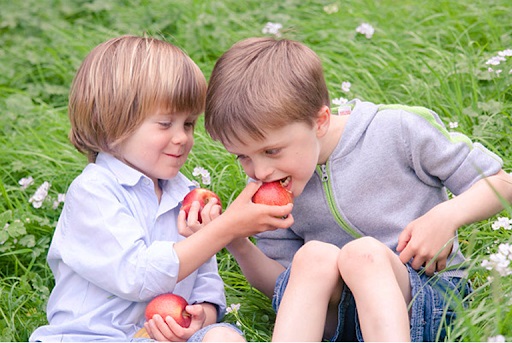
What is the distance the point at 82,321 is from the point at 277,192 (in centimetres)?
70

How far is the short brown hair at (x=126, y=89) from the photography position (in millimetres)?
2875

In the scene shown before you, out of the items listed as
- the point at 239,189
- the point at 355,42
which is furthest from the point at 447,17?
the point at 239,189

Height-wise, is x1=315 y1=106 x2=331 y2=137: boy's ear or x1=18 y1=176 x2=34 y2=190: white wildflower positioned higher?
x1=315 y1=106 x2=331 y2=137: boy's ear

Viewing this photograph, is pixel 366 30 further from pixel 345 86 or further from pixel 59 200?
pixel 59 200

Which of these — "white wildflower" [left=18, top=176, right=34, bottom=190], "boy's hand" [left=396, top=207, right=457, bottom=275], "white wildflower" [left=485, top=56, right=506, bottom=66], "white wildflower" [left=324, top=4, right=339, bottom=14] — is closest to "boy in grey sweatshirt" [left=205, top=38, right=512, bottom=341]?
"boy's hand" [left=396, top=207, right=457, bottom=275]

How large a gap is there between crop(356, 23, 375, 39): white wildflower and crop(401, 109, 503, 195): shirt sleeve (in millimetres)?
1848

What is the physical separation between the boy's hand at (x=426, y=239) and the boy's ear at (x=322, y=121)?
0.38 m

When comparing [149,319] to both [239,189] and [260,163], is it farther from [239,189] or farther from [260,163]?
[239,189]

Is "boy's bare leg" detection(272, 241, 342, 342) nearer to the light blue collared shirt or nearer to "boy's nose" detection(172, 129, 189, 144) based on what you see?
the light blue collared shirt

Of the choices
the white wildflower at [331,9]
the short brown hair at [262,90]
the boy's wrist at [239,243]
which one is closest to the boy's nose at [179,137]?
the short brown hair at [262,90]

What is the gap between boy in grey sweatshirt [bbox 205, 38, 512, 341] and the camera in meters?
2.60

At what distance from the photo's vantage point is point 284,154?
108 inches

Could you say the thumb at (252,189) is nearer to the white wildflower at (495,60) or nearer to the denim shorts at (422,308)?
the denim shorts at (422,308)

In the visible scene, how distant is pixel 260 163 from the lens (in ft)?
9.02
